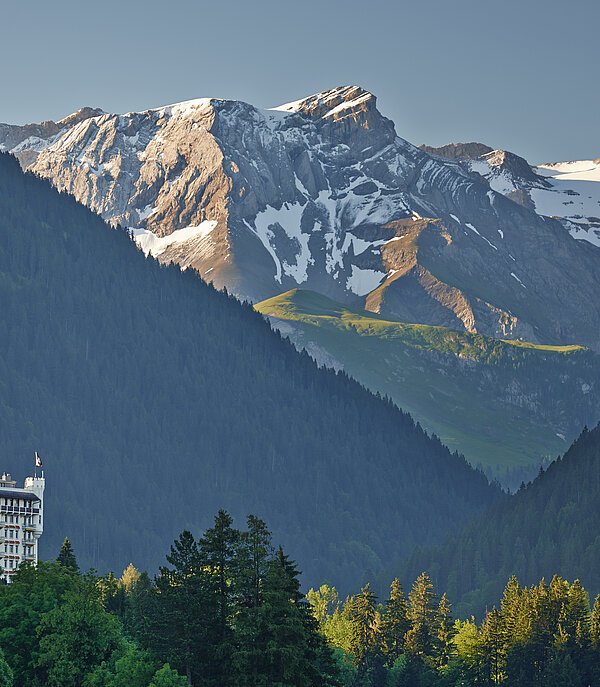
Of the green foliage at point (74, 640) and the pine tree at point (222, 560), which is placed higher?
the pine tree at point (222, 560)

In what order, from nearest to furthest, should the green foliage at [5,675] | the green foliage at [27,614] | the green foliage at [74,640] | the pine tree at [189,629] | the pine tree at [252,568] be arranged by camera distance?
the green foliage at [5,675], the pine tree at [189,629], the pine tree at [252,568], the green foliage at [74,640], the green foliage at [27,614]

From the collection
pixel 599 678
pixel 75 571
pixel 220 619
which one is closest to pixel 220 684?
pixel 220 619

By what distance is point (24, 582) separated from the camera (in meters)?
165

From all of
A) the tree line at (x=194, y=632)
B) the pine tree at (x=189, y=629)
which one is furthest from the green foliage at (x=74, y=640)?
the pine tree at (x=189, y=629)

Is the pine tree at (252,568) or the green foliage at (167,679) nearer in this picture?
the green foliage at (167,679)

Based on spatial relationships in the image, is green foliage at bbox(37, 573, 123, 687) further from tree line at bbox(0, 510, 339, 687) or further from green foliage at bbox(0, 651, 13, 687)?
green foliage at bbox(0, 651, 13, 687)

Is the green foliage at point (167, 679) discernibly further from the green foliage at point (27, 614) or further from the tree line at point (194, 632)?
the green foliage at point (27, 614)

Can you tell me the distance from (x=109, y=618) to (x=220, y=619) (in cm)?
1292

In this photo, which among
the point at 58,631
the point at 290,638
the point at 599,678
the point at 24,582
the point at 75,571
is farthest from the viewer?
the point at 599,678

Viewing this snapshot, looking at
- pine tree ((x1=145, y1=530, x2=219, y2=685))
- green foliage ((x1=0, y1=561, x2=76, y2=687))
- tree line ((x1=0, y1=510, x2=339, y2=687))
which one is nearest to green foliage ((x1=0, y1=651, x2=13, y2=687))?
tree line ((x1=0, y1=510, x2=339, y2=687))

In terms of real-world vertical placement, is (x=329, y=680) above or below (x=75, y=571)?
below

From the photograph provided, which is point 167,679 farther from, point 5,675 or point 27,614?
point 27,614

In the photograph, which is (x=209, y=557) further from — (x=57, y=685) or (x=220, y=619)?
(x=57, y=685)

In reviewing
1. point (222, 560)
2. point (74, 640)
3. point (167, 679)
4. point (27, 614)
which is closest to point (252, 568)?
point (222, 560)
